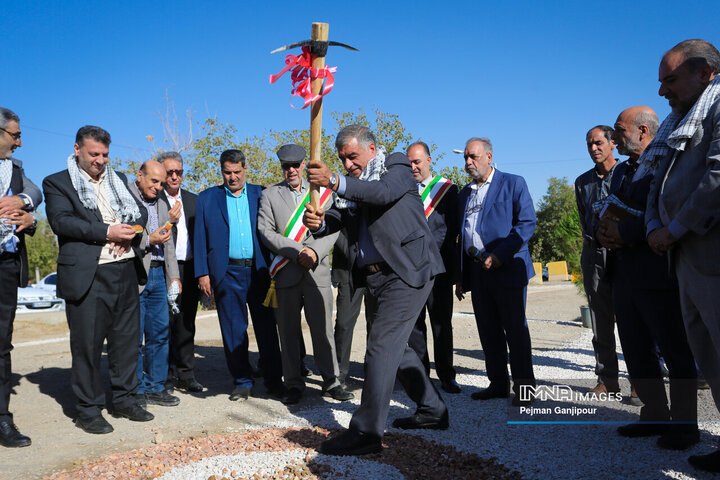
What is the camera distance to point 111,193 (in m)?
5.18

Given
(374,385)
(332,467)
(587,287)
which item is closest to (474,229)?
(587,287)

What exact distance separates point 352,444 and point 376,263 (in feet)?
4.10

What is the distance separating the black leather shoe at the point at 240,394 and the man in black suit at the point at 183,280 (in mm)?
669

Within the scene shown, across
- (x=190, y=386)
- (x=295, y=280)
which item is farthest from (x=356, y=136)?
(x=190, y=386)

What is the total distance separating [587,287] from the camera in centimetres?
581

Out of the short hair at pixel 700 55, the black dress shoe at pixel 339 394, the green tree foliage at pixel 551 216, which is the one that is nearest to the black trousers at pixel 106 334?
the black dress shoe at pixel 339 394

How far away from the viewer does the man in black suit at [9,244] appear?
4570 mm

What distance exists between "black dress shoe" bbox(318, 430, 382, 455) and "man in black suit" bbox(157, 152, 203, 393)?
3.07m

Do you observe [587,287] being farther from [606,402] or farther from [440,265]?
[440,265]

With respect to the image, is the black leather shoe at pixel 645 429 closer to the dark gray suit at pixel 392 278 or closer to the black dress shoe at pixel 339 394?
the dark gray suit at pixel 392 278

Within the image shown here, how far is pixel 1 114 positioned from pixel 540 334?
8727 mm

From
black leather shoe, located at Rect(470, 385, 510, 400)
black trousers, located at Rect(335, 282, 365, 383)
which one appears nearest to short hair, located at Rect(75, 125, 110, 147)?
black trousers, located at Rect(335, 282, 365, 383)

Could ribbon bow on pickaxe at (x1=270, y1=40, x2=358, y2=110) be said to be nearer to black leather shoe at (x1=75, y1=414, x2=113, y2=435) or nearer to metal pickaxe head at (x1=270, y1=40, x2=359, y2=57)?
metal pickaxe head at (x1=270, y1=40, x2=359, y2=57)

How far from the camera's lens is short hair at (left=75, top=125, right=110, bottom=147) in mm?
4965
